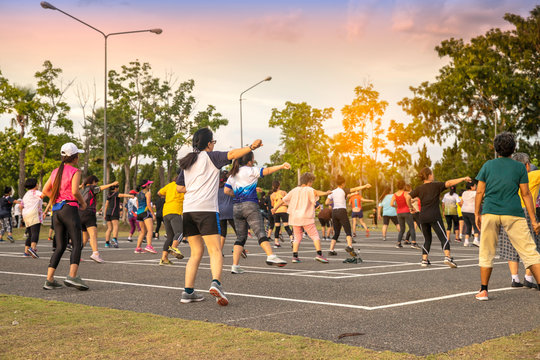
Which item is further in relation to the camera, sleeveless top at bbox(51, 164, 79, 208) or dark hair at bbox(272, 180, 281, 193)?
dark hair at bbox(272, 180, 281, 193)


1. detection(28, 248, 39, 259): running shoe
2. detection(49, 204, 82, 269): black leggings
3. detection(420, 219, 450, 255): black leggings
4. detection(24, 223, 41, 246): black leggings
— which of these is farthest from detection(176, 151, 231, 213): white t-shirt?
detection(24, 223, 41, 246): black leggings

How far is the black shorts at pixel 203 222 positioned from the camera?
704 centimetres

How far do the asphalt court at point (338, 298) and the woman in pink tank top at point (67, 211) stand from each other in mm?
194

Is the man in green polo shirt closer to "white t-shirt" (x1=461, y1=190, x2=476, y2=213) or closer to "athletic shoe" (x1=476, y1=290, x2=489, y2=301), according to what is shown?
"athletic shoe" (x1=476, y1=290, x2=489, y2=301)

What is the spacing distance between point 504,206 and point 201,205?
11.5 feet

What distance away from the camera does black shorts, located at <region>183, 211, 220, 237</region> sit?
7.04 metres

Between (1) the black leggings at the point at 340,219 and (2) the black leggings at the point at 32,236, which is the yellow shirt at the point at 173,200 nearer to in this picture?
(1) the black leggings at the point at 340,219

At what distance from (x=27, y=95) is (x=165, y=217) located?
112 ft

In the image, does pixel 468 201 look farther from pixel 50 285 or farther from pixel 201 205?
pixel 50 285

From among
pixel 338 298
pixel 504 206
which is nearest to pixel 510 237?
pixel 504 206

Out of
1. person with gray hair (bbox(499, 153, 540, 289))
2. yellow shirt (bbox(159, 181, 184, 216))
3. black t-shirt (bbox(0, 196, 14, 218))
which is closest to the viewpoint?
person with gray hair (bbox(499, 153, 540, 289))

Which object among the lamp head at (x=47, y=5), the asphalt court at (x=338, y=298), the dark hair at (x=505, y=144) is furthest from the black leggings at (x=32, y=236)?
the lamp head at (x=47, y=5)

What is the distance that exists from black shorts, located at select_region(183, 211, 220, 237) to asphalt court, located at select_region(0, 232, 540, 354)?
845 mm

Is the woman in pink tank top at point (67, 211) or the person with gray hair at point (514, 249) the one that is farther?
the woman in pink tank top at point (67, 211)
